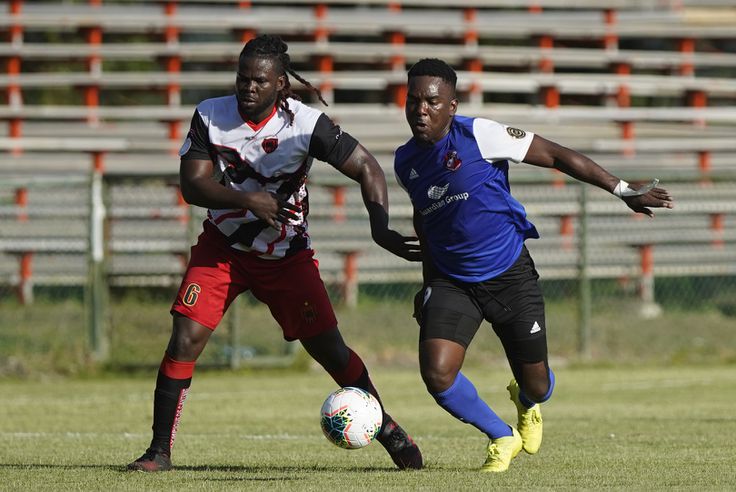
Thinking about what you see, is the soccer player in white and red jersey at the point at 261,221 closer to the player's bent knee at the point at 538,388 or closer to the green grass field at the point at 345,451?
the green grass field at the point at 345,451

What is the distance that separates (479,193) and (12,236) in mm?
11639

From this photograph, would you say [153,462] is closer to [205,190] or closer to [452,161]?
[205,190]

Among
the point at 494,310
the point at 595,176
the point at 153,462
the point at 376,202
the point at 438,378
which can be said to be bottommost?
the point at 153,462

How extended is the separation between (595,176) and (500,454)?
1.54 meters

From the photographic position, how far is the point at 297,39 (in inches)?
906

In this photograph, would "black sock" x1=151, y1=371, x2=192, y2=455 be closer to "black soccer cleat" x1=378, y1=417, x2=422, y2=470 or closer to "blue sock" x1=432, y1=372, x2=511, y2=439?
→ "black soccer cleat" x1=378, y1=417, x2=422, y2=470

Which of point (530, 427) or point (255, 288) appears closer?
point (255, 288)

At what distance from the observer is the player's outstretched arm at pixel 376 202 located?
22.0 ft

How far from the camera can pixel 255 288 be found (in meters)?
7.30

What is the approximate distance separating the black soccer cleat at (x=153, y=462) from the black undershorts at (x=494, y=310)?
152cm

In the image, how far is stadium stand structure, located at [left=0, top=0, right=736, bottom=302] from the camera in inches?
707

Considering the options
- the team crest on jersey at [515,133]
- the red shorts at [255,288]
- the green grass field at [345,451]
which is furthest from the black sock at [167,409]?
the team crest on jersey at [515,133]

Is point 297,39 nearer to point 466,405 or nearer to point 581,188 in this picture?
point 581,188

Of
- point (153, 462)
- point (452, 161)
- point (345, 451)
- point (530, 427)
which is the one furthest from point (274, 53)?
point (345, 451)
